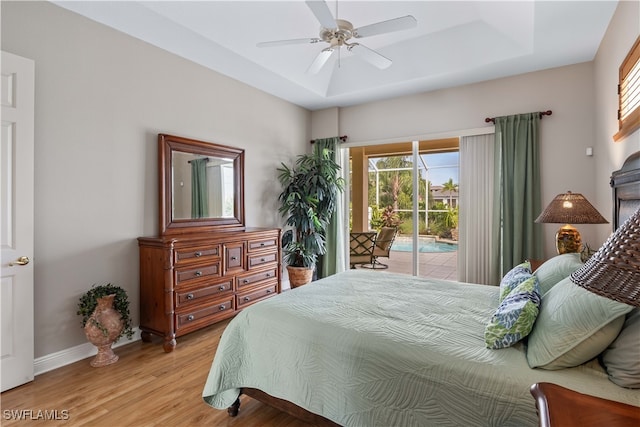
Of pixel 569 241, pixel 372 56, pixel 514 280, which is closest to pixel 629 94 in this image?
pixel 569 241

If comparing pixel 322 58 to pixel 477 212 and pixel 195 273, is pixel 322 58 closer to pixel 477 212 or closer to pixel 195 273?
pixel 195 273

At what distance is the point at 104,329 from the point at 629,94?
4.23 metres

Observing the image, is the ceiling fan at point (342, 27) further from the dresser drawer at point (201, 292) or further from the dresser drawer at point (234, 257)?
the dresser drawer at point (201, 292)

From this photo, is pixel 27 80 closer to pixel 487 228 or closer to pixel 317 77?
pixel 317 77

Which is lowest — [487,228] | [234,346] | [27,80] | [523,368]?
[234,346]

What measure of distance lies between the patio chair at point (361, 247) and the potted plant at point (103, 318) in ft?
11.3

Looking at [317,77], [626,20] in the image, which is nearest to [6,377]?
[317,77]

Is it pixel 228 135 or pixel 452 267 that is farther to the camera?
pixel 452 267

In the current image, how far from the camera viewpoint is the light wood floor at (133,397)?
197cm

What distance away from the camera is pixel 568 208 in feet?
9.06

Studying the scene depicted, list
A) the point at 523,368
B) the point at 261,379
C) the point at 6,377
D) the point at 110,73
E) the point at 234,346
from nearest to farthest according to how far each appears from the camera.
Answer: the point at 523,368
the point at 261,379
the point at 234,346
the point at 6,377
the point at 110,73

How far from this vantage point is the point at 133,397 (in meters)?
2.22

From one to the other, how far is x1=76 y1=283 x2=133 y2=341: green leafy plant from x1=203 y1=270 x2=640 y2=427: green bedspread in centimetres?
132

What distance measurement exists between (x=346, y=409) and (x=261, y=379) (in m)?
0.54
